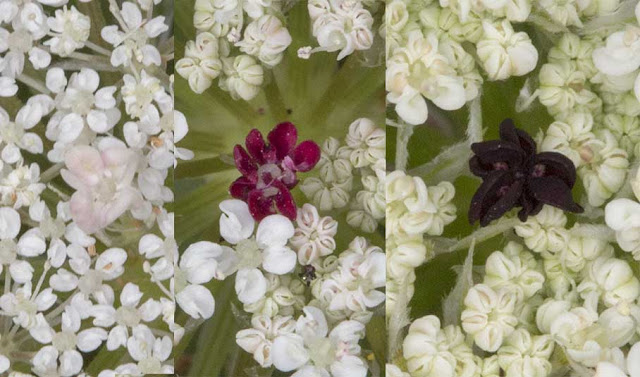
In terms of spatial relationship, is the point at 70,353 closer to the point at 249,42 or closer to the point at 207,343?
the point at 207,343

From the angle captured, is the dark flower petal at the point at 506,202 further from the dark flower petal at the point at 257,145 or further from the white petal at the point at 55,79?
the white petal at the point at 55,79

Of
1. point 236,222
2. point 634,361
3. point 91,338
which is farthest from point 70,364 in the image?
point 634,361

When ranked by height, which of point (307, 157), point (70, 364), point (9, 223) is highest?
point (307, 157)

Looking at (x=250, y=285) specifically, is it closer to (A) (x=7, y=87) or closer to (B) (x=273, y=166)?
(B) (x=273, y=166)

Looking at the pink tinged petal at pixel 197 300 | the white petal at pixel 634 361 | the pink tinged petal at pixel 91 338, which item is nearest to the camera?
the white petal at pixel 634 361

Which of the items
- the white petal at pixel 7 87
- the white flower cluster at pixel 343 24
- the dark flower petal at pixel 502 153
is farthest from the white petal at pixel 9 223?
the dark flower petal at pixel 502 153

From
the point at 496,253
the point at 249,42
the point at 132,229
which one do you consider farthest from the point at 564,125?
the point at 132,229
